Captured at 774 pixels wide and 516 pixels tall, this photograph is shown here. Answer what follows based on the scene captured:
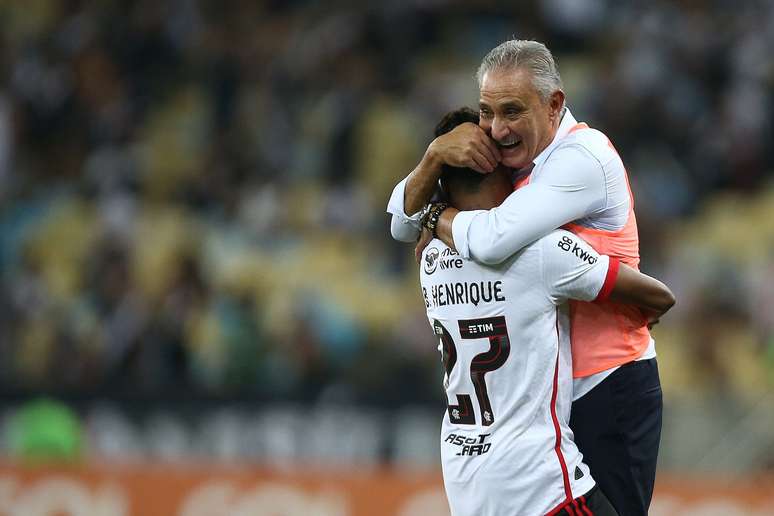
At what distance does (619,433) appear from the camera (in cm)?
377

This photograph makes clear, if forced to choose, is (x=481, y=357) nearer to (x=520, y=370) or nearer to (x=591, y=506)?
(x=520, y=370)

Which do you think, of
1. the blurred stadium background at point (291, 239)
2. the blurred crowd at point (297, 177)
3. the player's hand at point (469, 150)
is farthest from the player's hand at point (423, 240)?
the blurred crowd at point (297, 177)

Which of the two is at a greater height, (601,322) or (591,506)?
(601,322)

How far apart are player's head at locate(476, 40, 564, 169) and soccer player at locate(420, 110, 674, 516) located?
286mm

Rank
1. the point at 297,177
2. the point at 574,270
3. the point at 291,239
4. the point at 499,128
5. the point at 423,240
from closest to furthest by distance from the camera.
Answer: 1. the point at 574,270
2. the point at 499,128
3. the point at 423,240
4. the point at 291,239
5. the point at 297,177

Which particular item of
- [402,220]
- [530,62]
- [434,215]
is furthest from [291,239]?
[530,62]

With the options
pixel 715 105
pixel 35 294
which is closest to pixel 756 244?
pixel 715 105

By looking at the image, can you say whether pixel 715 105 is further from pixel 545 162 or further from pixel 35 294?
pixel 545 162

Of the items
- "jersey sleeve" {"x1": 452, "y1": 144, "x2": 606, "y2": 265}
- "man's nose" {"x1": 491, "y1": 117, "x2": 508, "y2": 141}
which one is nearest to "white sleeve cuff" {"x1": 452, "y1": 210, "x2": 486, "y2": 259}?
"jersey sleeve" {"x1": 452, "y1": 144, "x2": 606, "y2": 265}

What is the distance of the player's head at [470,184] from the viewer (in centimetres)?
372

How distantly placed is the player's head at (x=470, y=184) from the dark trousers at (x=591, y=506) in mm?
842

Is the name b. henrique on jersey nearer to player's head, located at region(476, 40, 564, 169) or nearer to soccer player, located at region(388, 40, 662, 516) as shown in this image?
soccer player, located at region(388, 40, 662, 516)

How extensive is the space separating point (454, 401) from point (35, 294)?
7588mm

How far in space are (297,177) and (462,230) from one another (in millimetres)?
7914
